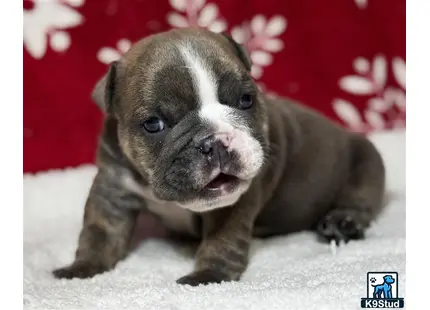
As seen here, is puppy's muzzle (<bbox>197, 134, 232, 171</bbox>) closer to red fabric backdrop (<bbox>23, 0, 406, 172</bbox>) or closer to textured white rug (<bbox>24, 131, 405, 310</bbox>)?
textured white rug (<bbox>24, 131, 405, 310</bbox>)

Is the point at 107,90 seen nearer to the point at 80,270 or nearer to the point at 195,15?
the point at 80,270

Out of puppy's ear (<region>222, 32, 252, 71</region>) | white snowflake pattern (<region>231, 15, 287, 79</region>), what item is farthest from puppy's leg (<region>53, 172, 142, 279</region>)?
white snowflake pattern (<region>231, 15, 287, 79</region>)

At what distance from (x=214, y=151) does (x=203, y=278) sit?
1.65 ft

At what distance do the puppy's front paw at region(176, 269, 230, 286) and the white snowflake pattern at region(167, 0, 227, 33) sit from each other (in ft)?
6.64

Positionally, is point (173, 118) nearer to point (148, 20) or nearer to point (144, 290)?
point (144, 290)

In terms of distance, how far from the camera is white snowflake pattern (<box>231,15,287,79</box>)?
4.45m

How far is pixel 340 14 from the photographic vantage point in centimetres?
454

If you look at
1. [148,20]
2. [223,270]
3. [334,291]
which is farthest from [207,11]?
[334,291]

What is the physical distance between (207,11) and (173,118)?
1957 millimetres

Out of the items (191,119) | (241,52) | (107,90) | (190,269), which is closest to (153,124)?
(191,119)

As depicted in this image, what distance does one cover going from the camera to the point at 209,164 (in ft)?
7.98

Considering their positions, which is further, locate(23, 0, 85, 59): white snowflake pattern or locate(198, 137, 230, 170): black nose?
locate(23, 0, 85, 59): white snowflake pattern

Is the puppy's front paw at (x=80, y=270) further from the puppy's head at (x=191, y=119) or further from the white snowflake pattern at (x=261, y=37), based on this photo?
the white snowflake pattern at (x=261, y=37)

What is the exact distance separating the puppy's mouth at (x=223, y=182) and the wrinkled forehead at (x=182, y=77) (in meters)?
0.26
